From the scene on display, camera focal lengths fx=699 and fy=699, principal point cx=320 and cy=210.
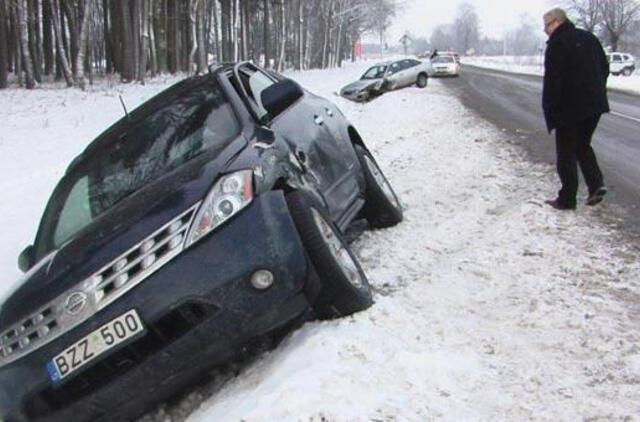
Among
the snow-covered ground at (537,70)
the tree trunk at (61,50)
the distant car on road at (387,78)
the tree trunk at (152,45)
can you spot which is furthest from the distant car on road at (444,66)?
the tree trunk at (61,50)

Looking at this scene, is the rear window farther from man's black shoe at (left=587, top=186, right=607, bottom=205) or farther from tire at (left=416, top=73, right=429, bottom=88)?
man's black shoe at (left=587, top=186, right=607, bottom=205)

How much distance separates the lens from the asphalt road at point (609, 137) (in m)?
6.97

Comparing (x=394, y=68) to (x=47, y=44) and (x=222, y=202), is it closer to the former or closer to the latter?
(x=47, y=44)

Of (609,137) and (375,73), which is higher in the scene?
(609,137)

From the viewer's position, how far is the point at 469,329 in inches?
147

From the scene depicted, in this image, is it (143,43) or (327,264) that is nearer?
(327,264)

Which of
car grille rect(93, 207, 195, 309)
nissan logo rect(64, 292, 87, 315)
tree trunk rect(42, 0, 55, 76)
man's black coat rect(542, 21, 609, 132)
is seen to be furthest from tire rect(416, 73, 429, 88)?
nissan logo rect(64, 292, 87, 315)

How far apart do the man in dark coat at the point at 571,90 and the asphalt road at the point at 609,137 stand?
0.64 m

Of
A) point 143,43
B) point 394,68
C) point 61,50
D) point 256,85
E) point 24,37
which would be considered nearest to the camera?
point 256,85

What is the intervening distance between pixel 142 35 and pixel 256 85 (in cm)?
2665

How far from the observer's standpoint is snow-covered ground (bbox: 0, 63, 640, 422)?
297cm

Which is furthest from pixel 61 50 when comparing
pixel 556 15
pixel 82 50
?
pixel 556 15

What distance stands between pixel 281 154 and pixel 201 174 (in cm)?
64

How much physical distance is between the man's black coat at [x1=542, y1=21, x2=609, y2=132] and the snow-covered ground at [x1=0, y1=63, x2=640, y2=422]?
0.88 m
